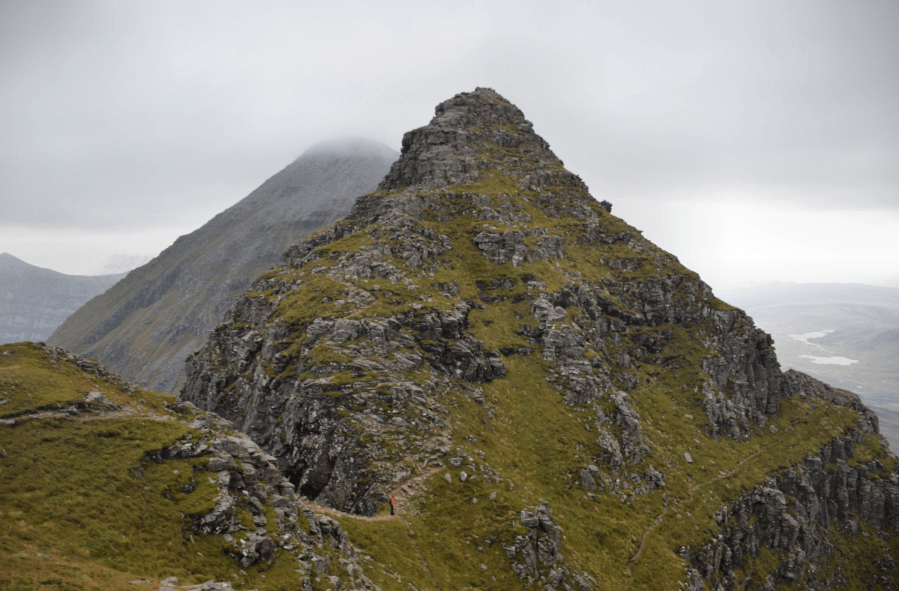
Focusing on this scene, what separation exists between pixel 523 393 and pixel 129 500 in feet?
215

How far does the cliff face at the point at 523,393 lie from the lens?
60.2 m

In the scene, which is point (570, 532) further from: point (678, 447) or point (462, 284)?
point (462, 284)

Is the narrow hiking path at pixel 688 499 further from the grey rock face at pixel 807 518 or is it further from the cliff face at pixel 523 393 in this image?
the grey rock face at pixel 807 518

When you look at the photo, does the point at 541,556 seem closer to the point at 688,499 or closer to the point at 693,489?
the point at 688,499

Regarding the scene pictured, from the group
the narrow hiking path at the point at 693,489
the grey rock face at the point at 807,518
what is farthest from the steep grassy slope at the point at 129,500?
the grey rock face at the point at 807,518

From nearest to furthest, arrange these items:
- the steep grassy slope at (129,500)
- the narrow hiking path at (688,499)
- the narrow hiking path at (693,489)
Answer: the steep grassy slope at (129,500)
the narrow hiking path at (688,499)
the narrow hiking path at (693,489)

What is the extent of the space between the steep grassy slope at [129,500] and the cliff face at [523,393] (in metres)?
20.9

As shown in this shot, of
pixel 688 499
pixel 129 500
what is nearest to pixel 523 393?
pixel 688 499

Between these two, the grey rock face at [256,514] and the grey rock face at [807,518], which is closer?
the grey rock face at [256,514]

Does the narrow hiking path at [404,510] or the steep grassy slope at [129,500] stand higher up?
the steep grassy slope at [129,500]

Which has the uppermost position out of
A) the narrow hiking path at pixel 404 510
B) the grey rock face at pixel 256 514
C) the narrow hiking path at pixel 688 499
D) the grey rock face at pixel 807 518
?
the grey rock face at pixel 256 514

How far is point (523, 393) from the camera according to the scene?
8294 cm

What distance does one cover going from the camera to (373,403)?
218 feet

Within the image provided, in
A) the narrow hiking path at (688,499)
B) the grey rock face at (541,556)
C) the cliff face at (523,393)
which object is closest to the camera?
the grey rock face at (541,556)
